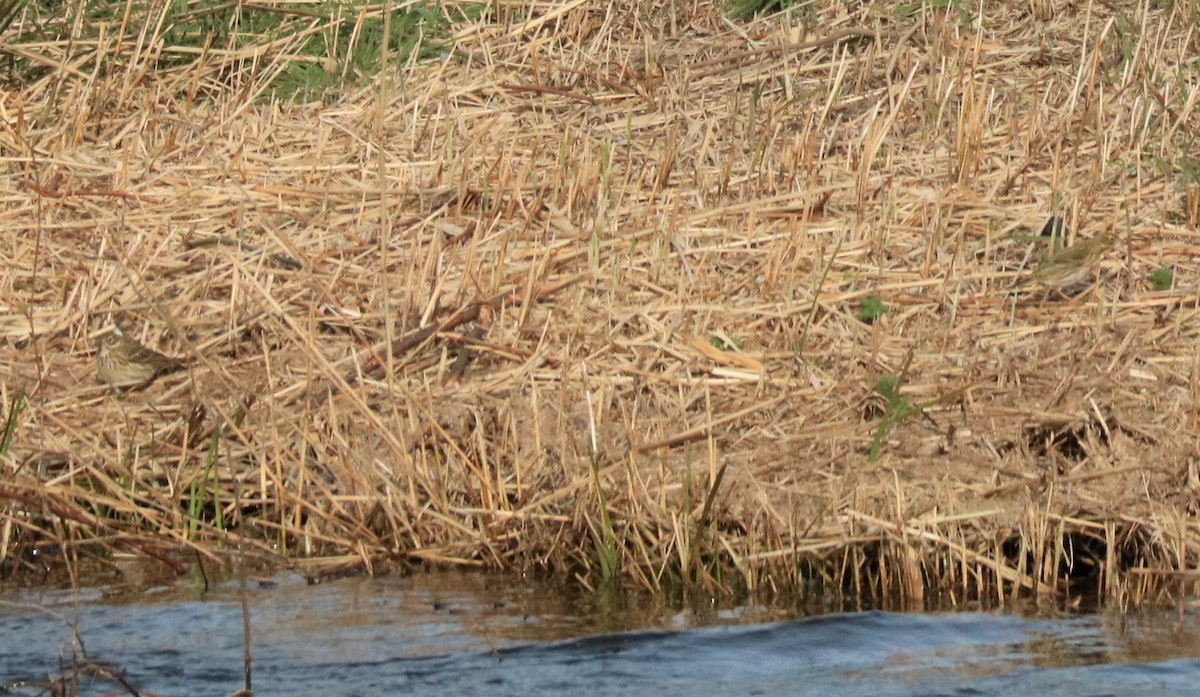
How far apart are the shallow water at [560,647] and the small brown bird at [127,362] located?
1.07 metres

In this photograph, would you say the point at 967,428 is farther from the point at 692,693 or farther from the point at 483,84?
the point at 483,84

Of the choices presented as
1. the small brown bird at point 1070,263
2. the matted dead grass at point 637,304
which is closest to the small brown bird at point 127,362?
the matted dead grass at point 637,304

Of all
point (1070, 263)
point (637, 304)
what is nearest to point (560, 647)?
point (637, 304)

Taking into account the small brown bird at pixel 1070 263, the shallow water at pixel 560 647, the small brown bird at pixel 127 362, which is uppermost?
the small brown bird at pixel 1070 263

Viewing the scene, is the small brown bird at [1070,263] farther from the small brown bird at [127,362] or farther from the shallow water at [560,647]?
the small brown bird at [127,362]

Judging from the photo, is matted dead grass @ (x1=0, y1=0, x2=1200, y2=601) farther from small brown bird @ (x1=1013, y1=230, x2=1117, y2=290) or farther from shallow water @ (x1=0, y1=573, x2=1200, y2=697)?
shallow water @ (x1=0, y1=573, x2=1200, y2=697)

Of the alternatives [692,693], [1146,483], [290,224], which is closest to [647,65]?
[290,224]

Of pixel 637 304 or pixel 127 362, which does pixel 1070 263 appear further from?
pixel 127 362

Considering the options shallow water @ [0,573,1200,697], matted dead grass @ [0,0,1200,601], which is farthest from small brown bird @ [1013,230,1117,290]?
shallow water @ [0,573,1200,697]

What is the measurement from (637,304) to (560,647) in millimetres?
1983

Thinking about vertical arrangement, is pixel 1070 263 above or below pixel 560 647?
above

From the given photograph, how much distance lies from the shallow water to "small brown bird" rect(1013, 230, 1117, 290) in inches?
66.7

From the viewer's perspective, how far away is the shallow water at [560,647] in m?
3.82

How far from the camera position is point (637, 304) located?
584 centimetres
